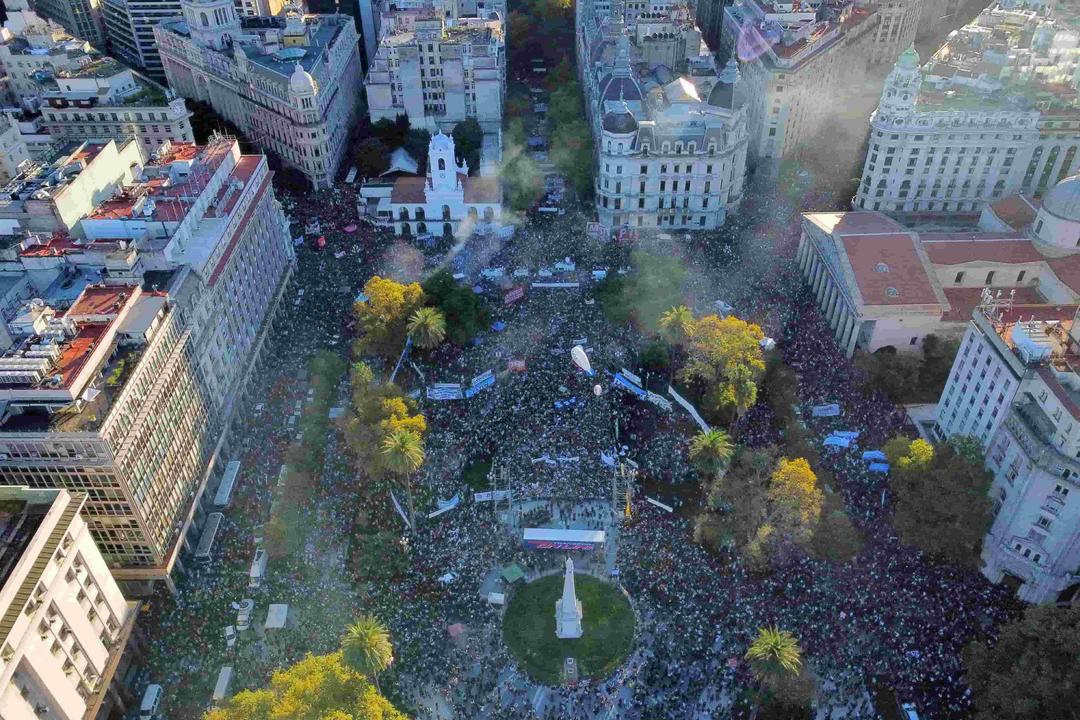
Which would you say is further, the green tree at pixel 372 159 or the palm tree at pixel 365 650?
the green tree at pixel 372 159

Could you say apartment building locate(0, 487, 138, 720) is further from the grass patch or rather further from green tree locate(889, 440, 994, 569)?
green tree locate(889, 440, 994, 569)

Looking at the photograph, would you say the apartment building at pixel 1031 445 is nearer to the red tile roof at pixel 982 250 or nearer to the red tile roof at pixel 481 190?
the red tile roof at pixel 982 250

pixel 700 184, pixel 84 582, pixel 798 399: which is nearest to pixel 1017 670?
pixel 798 399

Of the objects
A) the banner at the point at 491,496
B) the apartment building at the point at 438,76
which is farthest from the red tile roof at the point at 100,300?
the apartment building at the point at 438,76

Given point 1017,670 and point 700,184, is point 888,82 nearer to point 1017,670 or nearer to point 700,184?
point 700,184

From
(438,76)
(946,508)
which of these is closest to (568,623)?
(946,508)

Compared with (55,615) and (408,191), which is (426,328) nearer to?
(408,191)
